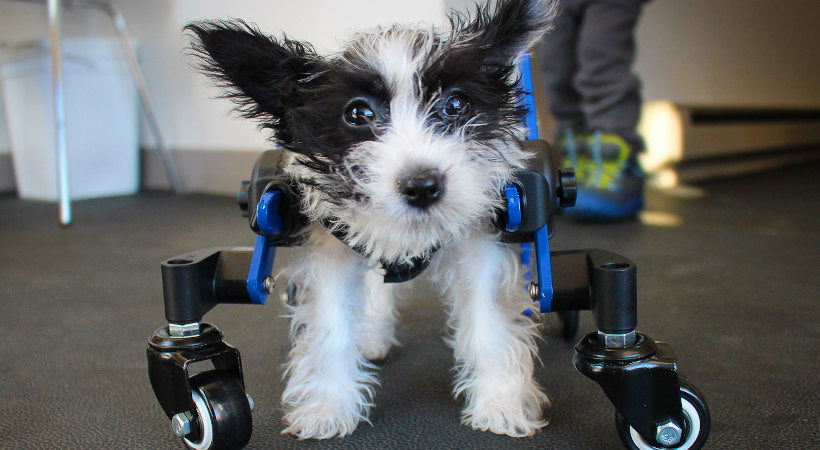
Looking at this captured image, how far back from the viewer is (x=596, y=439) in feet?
3.06

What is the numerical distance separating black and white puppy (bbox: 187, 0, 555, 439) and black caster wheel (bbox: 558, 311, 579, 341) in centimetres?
29

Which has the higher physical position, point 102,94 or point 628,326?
point 102,94

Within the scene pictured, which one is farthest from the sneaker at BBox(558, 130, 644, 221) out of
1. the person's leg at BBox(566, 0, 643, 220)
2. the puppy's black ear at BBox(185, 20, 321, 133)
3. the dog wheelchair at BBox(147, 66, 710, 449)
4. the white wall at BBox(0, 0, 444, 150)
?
the puppy's black ear at BBox(185, 20, 321, 133)

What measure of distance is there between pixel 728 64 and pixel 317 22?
3.41 m

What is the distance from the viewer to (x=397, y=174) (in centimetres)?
79

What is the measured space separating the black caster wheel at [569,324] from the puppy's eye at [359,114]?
0.64 metres

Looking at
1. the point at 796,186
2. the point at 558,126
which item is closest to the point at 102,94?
the point at 558,126

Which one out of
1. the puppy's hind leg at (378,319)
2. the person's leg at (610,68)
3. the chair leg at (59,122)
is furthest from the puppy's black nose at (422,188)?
the chair leg at (59,122)

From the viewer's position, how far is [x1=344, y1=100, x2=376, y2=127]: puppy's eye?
862 millimetres

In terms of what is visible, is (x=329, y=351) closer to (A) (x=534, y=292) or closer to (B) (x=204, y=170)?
(A) (x=534, y=292)

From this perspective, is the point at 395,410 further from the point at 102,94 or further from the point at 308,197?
the point at 102,94

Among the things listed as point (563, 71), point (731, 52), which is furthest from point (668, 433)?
point (731, 52)

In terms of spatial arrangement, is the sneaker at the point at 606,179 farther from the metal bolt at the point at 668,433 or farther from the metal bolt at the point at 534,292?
the metal bolt at the point at 668,433

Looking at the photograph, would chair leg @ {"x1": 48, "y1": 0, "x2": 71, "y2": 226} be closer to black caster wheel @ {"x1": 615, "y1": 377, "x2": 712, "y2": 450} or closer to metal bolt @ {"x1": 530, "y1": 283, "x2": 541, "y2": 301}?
metal bolt @ {"x1": 530, "y1": 283, "x2": 541, "y2": 301}
